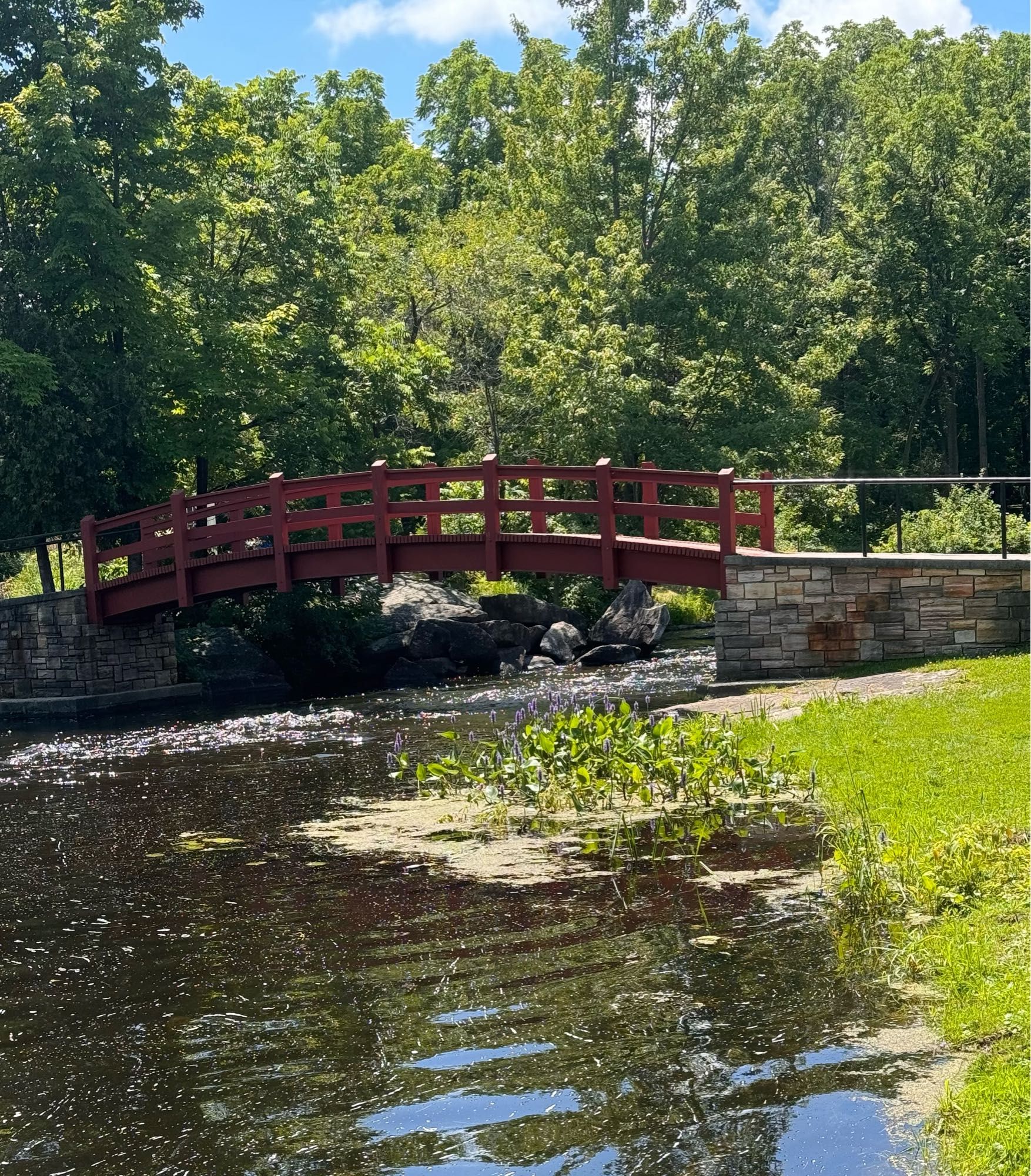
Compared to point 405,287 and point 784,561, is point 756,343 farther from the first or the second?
point 784,561

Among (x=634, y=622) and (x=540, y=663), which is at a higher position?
(x=634, y=622)

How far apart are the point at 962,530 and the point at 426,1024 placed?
18989mm

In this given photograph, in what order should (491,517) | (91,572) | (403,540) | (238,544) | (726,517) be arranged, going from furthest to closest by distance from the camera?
(238,544)
(91,572)
(403,540)
(491,517)
(726,517)

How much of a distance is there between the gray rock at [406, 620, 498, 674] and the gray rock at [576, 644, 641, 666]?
160 cm

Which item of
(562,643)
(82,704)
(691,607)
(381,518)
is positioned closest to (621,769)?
(381,518)

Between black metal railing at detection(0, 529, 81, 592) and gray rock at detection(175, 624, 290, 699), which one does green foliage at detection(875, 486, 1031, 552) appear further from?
black metal railing at detection(0, 529, 81, 592)

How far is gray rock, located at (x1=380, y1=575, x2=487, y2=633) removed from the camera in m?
26.4

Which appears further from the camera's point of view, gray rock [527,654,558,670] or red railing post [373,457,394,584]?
gray rock [527,654,558,670]

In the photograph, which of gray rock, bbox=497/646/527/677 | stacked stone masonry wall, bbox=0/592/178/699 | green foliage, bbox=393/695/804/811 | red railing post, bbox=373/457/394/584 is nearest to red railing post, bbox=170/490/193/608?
stacked stone masonry wall, bbox=0/592/178/699

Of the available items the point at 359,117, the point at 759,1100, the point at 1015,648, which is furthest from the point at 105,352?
the point at 359,117

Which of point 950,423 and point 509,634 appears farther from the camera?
point 950,423

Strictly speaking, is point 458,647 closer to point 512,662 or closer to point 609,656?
point 512,662

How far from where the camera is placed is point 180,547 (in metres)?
22.4

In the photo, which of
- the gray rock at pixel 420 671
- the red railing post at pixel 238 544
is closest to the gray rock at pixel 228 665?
the red railing post at pixel 238 544
